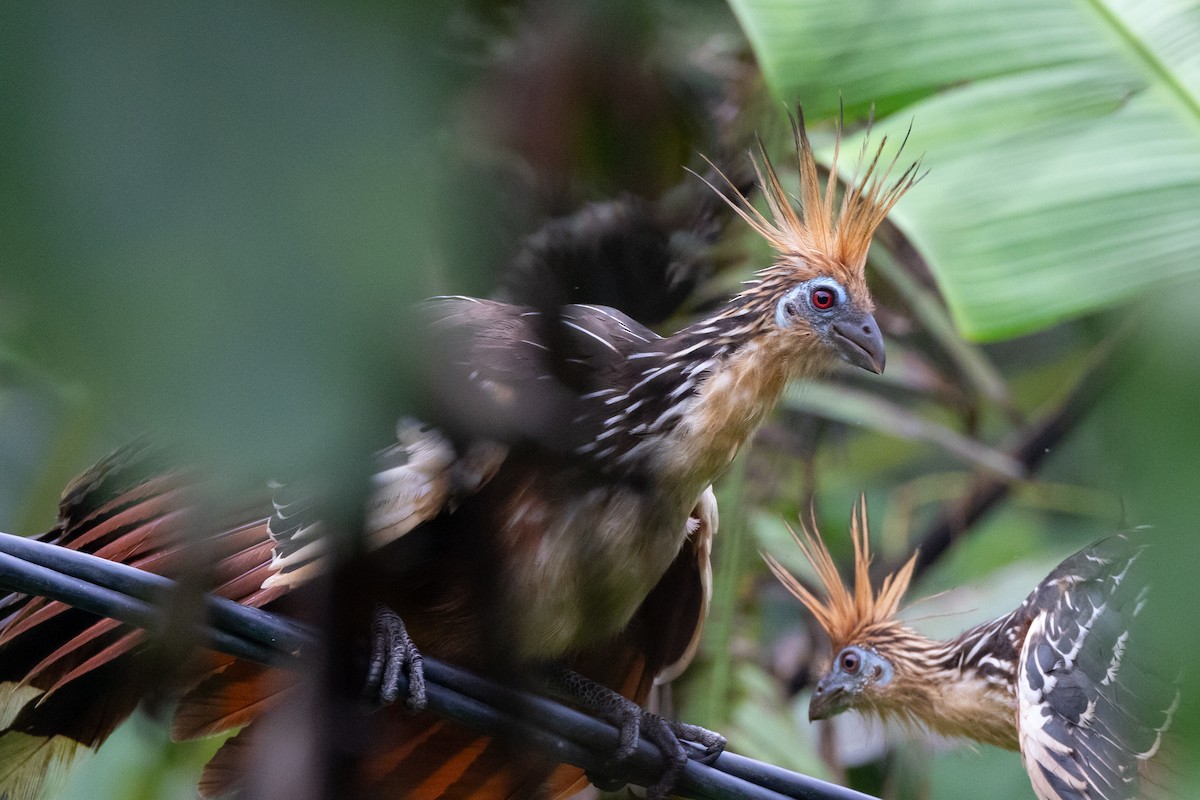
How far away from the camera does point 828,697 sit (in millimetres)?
2287

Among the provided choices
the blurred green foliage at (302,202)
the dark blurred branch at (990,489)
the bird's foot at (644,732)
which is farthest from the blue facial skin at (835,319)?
the dark blurred branch at (990,489)

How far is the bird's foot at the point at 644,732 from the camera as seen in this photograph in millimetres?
1309

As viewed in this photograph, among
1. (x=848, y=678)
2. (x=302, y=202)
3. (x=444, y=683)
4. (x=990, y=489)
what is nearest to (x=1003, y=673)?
(x=848, y=678)

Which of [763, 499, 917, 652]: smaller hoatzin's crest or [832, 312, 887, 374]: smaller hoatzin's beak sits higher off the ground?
[832, 312, 887, 374]: smaller hoatzin's beak

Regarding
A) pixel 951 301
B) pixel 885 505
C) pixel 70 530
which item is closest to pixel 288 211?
pixel 70 530

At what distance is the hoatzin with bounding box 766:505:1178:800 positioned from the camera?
1623 mm

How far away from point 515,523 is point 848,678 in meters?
2.06

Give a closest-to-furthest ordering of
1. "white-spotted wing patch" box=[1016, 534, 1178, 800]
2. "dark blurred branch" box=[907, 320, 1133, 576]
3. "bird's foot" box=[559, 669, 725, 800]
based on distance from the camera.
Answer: "bird's foot" box=[559, 669, 725, 800] → "white-spotted wing patch" box=[1016, 534, 1178, 800] → "dark blurred branch" box=[907, 320, 1133, 576]

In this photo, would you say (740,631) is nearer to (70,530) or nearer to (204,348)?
(70,530)

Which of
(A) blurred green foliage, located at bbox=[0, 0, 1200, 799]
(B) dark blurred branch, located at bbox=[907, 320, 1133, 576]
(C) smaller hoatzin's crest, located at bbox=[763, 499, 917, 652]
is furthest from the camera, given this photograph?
(B) dark blurred branch, located at bbox=[907, 320, 1133, 576]

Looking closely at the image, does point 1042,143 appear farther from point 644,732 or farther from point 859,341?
point 644,732

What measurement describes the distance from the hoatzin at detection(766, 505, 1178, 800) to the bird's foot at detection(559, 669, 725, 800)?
0.47 m

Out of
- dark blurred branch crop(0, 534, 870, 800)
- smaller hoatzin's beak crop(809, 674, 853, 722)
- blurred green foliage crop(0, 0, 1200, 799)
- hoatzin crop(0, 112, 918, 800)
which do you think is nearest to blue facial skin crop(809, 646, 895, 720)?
smaller hoatzin's beak crop(809, 674, 853, 722)

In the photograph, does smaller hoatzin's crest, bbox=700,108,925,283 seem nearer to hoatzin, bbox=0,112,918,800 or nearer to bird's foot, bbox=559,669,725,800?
hoatzin, bbox=0,112,918,800
